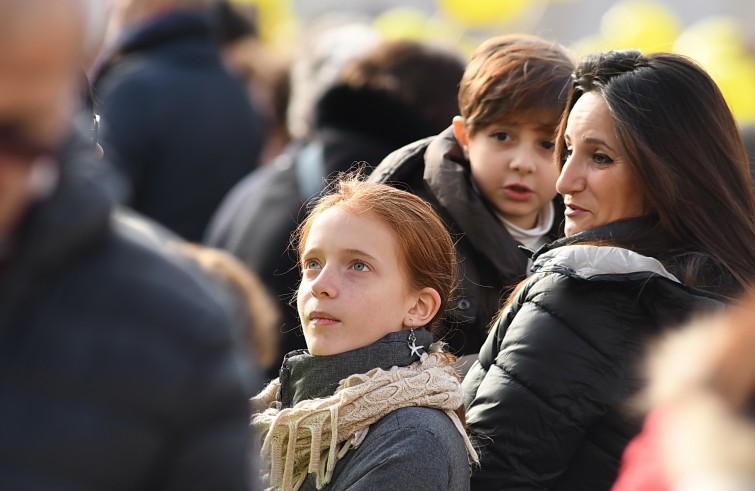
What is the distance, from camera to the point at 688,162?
272cm

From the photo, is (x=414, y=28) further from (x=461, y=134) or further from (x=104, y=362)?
(x=104, y=362)

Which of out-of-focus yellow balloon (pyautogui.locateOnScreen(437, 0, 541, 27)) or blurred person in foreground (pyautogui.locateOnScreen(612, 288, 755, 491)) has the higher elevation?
blurred person in foreground (pyautogui.locateOnScreen(612, 288, 755, 491))

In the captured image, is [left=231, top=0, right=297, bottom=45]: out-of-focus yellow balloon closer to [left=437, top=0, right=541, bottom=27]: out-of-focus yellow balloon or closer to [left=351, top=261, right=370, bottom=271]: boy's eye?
[left=437, top=0, right=541, bottom=27]: out-of-focus yellow balloon

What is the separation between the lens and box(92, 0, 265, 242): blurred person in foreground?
4.82 meters

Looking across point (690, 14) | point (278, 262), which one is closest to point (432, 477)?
point (278, 262)

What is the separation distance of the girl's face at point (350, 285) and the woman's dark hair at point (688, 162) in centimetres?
55

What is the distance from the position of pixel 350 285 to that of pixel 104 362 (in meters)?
1.28

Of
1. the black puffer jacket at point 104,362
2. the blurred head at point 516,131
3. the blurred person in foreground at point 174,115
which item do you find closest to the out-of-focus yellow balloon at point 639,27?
the blurred person in foreground at point 174,115

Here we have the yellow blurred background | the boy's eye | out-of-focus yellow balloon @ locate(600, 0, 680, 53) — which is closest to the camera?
the boy's eye

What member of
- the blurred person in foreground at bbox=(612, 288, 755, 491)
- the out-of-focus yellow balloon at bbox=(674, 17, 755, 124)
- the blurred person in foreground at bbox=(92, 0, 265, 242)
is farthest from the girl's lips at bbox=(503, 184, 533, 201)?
the out-of-focus yellow balloon at bbox=(674, 17, 755, 124)

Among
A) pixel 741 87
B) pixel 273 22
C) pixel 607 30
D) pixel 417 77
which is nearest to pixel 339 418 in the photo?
pixel 417 77

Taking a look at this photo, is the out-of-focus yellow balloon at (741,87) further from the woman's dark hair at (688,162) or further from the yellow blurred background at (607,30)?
the woman's dark hair at (688,162)

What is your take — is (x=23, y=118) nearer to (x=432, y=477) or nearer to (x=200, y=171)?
(x=432, y=477)

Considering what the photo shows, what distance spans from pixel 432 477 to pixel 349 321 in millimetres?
385
